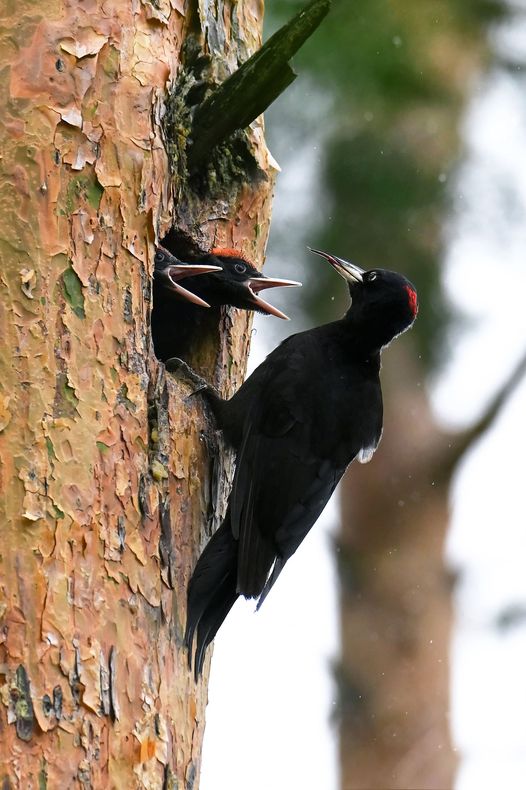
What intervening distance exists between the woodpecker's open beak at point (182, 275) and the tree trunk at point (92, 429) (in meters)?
0.42

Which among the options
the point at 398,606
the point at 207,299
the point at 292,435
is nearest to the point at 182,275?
the point at 207,299

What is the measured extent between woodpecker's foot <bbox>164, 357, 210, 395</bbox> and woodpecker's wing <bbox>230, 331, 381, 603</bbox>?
0.56 ft

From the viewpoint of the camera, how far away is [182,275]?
3.44 meters

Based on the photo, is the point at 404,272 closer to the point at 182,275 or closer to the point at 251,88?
the point at 182,275

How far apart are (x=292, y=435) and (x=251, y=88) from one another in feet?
3.41

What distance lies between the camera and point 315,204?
19.7ft

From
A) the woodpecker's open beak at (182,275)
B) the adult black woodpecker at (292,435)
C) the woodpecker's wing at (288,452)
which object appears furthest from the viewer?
the woodpecker's open beak at (182,275)

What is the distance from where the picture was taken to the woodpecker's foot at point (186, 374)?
316 cm

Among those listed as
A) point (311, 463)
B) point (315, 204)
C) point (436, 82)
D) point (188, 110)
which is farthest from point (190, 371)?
point (436, 82)

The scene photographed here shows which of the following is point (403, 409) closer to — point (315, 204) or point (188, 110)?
point (315, 204)

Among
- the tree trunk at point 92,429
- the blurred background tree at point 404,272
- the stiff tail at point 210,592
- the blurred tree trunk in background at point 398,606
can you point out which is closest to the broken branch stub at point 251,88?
the tree trunk at point 92,429

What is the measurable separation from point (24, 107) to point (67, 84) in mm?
138

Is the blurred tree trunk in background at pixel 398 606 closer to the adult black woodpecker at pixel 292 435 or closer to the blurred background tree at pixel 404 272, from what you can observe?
the blurred background tree at pixel 404 272

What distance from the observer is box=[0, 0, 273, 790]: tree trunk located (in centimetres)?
225
